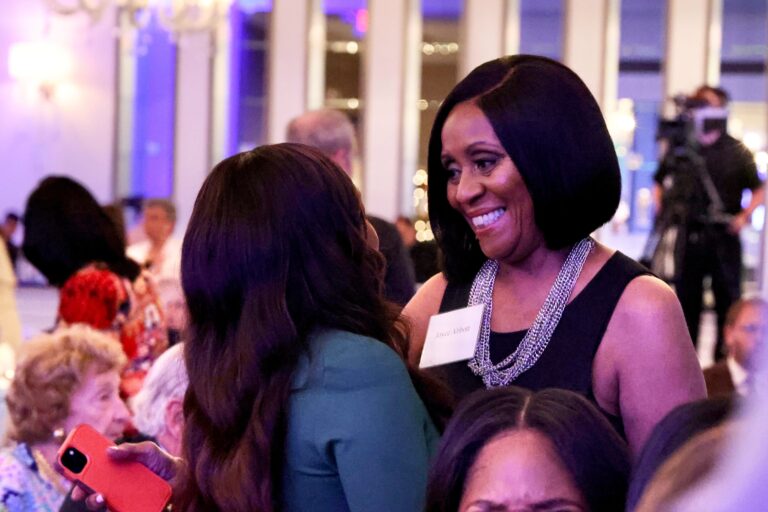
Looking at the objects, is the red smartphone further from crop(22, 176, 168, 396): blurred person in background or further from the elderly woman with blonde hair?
crop(22, 176, 168, 396): blurred person in background

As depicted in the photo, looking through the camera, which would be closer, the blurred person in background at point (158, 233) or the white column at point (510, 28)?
the blurred person in background at point (158, 233)

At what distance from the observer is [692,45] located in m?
9.96

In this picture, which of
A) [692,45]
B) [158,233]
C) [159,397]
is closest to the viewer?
[159,397]

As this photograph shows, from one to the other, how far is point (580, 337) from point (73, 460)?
25.3 inches

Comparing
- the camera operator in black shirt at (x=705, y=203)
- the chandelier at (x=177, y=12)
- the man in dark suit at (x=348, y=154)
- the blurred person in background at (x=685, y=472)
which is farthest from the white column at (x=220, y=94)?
the blurred person in background at (x=685, y=472)

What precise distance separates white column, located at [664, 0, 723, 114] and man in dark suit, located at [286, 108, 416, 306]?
278 inches

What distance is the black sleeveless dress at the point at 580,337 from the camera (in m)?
1.44

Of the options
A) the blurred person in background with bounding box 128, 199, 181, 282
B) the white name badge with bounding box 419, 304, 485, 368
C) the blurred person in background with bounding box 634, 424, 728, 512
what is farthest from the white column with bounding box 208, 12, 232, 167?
the blurred person in background with bounding box 634, 424, 728, 512

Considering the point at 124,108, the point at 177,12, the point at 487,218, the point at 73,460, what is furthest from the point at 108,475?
the point at 124,108

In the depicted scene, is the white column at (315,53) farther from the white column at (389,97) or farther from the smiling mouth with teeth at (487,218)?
the smiling mouth with teeth at (487,218)

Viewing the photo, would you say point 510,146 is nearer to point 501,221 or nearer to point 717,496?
point 501,221

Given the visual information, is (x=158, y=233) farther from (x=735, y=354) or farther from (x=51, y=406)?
(x=51, y=406)

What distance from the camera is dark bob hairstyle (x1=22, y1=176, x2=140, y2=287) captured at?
13.3ft

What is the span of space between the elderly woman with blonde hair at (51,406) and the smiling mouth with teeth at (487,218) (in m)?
1.28
